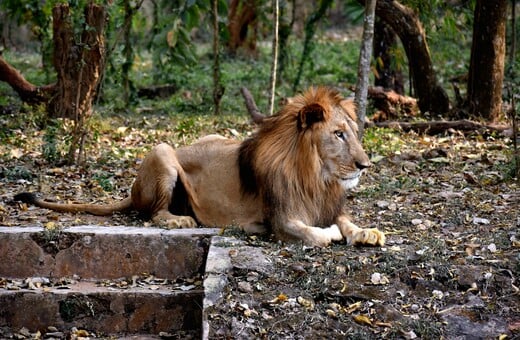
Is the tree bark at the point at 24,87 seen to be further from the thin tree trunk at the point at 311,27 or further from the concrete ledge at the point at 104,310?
the concrete ledge at the point at 104,310

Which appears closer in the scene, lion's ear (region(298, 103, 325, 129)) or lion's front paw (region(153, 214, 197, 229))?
lion's ear (region(298, 103, 325, 129))

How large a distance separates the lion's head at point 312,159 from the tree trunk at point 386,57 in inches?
237

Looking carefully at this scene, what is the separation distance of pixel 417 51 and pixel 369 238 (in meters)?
5.47

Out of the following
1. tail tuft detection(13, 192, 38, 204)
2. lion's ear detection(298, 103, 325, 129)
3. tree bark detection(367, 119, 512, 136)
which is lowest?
tail tuft detection(13, 192, 38, 204)

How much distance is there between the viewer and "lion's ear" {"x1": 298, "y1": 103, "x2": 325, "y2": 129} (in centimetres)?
Result: 593

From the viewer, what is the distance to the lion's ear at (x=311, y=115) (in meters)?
5.93

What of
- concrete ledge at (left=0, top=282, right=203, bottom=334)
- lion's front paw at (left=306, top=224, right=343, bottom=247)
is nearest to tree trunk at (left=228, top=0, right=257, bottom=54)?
lion's front paw at (left=306, top=224, right=343, bottom=247)

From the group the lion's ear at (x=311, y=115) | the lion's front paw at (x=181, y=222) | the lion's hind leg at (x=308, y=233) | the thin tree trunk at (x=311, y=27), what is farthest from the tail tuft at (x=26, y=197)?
the thin tree trunk at (x=311, y=27)

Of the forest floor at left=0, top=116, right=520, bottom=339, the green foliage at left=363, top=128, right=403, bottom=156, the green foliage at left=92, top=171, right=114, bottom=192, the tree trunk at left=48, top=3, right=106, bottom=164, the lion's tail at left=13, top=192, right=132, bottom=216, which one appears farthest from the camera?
the green foliage at left=363, top=128, right=403, bottom=156

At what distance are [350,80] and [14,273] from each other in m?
9.72

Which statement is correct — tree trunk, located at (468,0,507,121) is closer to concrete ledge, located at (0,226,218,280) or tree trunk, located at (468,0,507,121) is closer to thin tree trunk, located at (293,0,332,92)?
thin tree trunk, located at (293,0,332,92)

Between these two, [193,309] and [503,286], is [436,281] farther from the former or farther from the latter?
[193,309]

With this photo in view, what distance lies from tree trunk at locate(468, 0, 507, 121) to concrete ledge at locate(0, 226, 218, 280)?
5390mm

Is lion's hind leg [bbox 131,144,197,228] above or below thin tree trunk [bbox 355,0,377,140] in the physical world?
below
